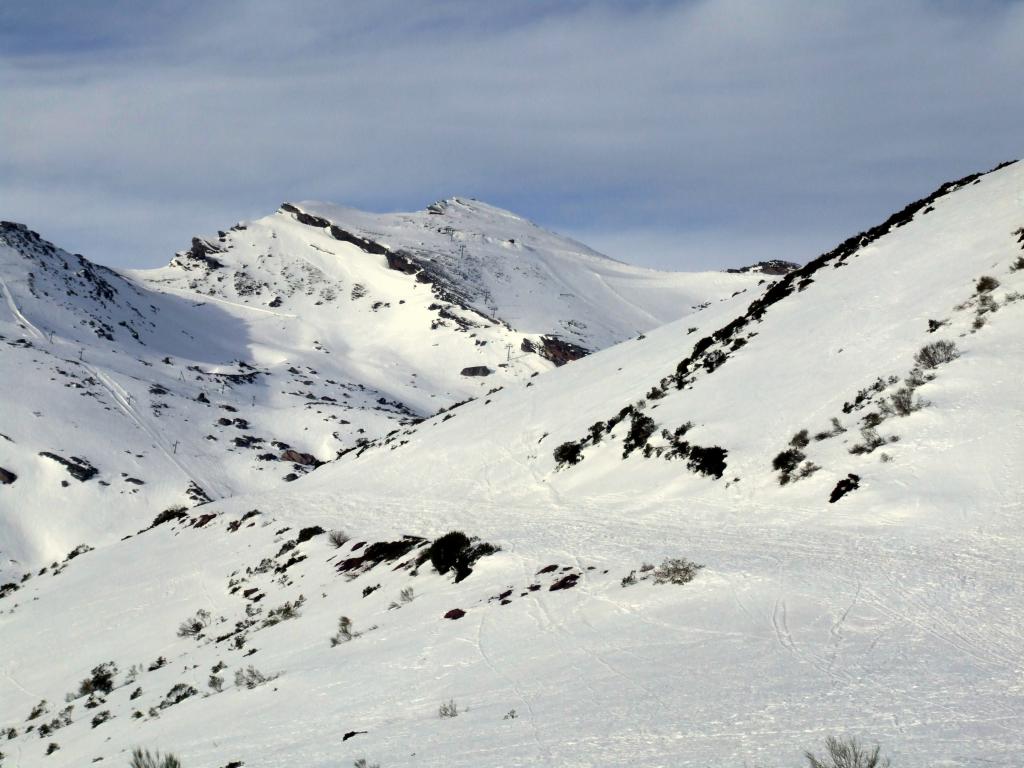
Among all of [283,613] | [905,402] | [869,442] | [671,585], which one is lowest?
[283,613]

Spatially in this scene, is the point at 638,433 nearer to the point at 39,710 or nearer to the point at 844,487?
the point at 844,487

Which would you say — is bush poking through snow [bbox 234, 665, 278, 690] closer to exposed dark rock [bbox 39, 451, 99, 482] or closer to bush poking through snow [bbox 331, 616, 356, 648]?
bush poking through snow [bbox 331, 616, 356, 648]

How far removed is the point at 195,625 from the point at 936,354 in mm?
22667

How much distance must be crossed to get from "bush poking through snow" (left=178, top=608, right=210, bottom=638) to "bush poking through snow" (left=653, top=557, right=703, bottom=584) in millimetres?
15198

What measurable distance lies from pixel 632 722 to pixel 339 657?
755 cm

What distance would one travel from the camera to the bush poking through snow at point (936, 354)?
61.9 ft

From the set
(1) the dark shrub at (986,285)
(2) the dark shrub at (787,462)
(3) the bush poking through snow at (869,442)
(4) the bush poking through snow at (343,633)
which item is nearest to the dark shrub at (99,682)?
(4) the bush poking through snow at (343,633)

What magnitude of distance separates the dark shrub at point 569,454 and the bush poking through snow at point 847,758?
22398 mm

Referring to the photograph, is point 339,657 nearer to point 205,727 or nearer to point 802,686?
A: point 205,727

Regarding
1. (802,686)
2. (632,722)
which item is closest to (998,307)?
(802,686)

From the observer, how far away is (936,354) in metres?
19.0

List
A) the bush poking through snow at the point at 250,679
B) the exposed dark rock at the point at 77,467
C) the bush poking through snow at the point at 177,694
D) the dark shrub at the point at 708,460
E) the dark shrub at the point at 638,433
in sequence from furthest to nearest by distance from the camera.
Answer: the exposed dark rock at the point at 77,467
the dark shrub at the point at 638,433
the dark shrub at the point at 708,460
the bush poking through snow at the point at 177,694
the bush poking through snow at the point at 250,679

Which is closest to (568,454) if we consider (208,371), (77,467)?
(77,467)

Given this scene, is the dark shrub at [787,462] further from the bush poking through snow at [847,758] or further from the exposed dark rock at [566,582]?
the bush poking through snow at [847,758]
